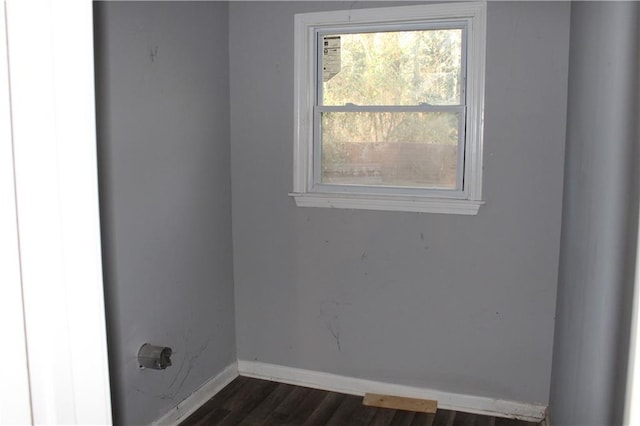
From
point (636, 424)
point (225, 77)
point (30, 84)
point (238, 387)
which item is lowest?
point (238, 387)

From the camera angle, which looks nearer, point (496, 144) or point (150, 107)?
point (150, 107)

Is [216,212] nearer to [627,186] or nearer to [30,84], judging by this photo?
[627,186]

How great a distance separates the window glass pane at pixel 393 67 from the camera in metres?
3.02

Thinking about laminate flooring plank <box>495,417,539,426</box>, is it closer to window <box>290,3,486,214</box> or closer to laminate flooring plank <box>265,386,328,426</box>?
laminate flooring plank <box>265,386,328,426</box>

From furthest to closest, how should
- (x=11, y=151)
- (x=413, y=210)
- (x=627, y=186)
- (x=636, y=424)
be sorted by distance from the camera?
1. (x=413, y=210)
2. (x=627, y=186)
3. (x=636, y=424)
4. (x=11, y=151)

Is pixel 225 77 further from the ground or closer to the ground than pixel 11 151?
further from the ground

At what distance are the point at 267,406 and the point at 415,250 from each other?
3.81ft

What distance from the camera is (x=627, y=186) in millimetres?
1284

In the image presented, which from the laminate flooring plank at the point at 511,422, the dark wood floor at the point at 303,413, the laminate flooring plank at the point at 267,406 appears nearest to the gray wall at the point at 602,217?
the laminate flooring plank at the point at 511,422

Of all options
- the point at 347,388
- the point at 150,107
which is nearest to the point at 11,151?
the point at 150,107

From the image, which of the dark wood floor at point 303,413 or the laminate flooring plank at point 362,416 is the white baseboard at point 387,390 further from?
the laminate flooring plank at point 362,416

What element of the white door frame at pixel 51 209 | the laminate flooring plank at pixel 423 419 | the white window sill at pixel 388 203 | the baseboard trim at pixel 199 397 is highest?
the white door frame at pixel 51 209

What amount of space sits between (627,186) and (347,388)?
7.72 feet

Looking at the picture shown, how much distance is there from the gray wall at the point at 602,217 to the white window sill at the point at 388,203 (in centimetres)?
79
